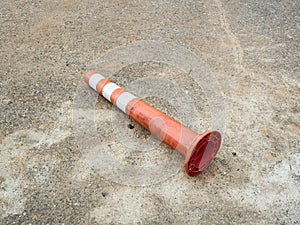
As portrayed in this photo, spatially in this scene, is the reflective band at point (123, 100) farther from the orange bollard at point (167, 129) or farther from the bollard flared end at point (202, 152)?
the bollard flared end at point (202, 152)

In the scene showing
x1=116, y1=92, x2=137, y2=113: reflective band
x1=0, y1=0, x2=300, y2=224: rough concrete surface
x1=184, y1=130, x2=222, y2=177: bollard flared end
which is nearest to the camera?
x1=184, y1=130, x2=222, y2=177: bollard flared end

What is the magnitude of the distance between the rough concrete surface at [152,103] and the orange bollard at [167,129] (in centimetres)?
20

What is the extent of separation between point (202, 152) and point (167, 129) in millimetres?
548

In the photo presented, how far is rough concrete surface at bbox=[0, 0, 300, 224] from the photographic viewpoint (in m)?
3.46

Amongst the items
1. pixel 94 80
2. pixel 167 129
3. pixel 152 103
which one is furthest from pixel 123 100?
pixel 167 129

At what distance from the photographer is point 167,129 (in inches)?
151

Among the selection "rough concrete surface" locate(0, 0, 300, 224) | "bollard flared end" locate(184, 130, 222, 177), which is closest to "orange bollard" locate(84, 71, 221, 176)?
"bollard flared end" locate(184, 130, 222, 177)

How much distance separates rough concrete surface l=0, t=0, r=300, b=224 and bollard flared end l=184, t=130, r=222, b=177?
0.66 feet

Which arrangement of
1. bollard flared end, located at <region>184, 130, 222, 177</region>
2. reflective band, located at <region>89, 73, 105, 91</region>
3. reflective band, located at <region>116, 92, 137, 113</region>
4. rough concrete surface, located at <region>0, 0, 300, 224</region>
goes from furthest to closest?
reflective band, located at <region>89, 73, 105, 91</region> → reflective band, located at <region>116, 92, 137, 113</region> → rough concrete surface, located at <region>0, 0, 300, 224</region> → bollard flared end, located at <region>184, 130, 222, 177</region>

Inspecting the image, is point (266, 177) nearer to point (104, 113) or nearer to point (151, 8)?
point (104, 113)

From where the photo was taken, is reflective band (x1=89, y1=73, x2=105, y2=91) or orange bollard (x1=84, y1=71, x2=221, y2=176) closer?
orange bollard (x1=84, y1=71, x2=221, y2=176)

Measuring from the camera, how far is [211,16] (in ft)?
20.5

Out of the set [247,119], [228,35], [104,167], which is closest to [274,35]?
[228,35]

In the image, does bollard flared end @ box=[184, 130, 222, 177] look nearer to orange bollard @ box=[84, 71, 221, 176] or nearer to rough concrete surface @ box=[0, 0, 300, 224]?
orange bollard @ box=[84, 71, 221, 176]
